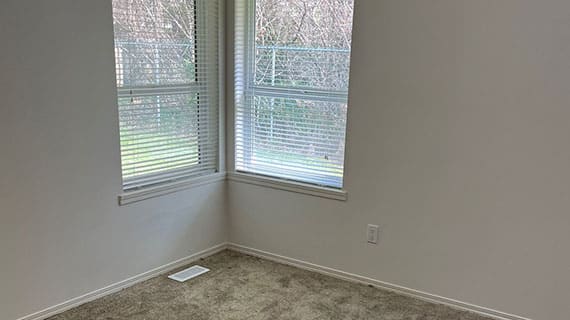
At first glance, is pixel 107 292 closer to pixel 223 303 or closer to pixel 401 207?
pixel 223 303

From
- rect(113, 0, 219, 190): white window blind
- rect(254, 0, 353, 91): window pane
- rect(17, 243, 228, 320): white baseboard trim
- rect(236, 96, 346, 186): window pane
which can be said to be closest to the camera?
rect(17, 243, 228, 320): white baseboard trim

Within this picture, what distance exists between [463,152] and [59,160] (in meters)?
2.04

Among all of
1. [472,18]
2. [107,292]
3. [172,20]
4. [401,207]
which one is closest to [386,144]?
[401,207]

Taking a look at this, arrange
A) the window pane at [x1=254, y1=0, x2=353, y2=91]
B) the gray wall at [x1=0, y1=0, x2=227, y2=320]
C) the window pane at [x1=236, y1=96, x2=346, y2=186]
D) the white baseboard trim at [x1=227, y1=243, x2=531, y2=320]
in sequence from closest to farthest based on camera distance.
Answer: the gray wall at [x1=0, y1=0, x2=227, y2=320] < the white baseboard trim at [x1=227, y1=243, x2=531, y2=320] < the window pane at [x1=254, y1=0, x2=353, y2=91] < the window pane at [x1=236, y1=96, x2=346, y2=186]

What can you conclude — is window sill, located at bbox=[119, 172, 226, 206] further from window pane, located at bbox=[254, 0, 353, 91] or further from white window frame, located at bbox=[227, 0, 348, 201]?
window pane, located at bbox=[254, 0, 353, 91]

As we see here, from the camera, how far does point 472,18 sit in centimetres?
A: 243

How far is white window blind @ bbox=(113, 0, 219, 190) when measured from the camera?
2.74 meters

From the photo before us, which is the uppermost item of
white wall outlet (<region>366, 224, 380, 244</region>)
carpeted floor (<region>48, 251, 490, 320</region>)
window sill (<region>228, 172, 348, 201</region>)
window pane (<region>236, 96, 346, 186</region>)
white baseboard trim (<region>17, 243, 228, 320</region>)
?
window pane (<region>236, 96, 346, 186</region>)

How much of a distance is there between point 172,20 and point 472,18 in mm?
1669

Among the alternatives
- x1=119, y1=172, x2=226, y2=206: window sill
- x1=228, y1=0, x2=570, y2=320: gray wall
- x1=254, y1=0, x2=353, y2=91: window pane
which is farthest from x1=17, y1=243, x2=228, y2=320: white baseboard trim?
x1=254, y1=0, x2=353, y2=91: window pane

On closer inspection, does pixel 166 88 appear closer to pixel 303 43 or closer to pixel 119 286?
pixel 303 43

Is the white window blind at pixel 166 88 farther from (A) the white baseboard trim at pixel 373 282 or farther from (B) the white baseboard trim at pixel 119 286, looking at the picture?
(A) the white baseboard trim at pixel 373 282

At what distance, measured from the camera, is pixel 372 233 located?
114 inches

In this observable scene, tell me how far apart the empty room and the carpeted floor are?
0.01m
